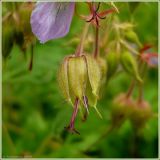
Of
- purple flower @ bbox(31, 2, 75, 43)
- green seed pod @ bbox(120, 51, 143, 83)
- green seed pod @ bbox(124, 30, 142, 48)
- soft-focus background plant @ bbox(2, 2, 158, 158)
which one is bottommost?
soft-focus background plant @ bbox(2, 2, 158, 158)

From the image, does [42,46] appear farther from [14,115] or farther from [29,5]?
[29,5]

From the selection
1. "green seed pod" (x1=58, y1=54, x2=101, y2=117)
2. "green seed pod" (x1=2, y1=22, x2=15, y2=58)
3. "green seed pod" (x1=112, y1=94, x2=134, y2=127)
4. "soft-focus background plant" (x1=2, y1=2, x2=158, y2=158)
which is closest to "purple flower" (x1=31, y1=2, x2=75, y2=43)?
"green seed pod" (x1=58, y1=54, x2=101, y2=117)

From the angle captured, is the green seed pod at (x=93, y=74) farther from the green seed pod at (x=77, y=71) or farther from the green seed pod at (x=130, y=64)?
the green seed pod at (x=130, y=64)

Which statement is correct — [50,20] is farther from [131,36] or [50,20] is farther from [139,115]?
[139,115]

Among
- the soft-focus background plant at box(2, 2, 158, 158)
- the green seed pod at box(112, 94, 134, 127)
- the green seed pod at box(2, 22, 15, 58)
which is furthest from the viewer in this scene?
the soft-focus background plant at box(2, 2, 158, 158)

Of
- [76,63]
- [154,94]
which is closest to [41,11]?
[76,63]

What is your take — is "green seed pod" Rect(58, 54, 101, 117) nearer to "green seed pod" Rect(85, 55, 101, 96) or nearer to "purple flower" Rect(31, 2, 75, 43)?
"green seed pod" Rect(85, 55, 101, 96)
